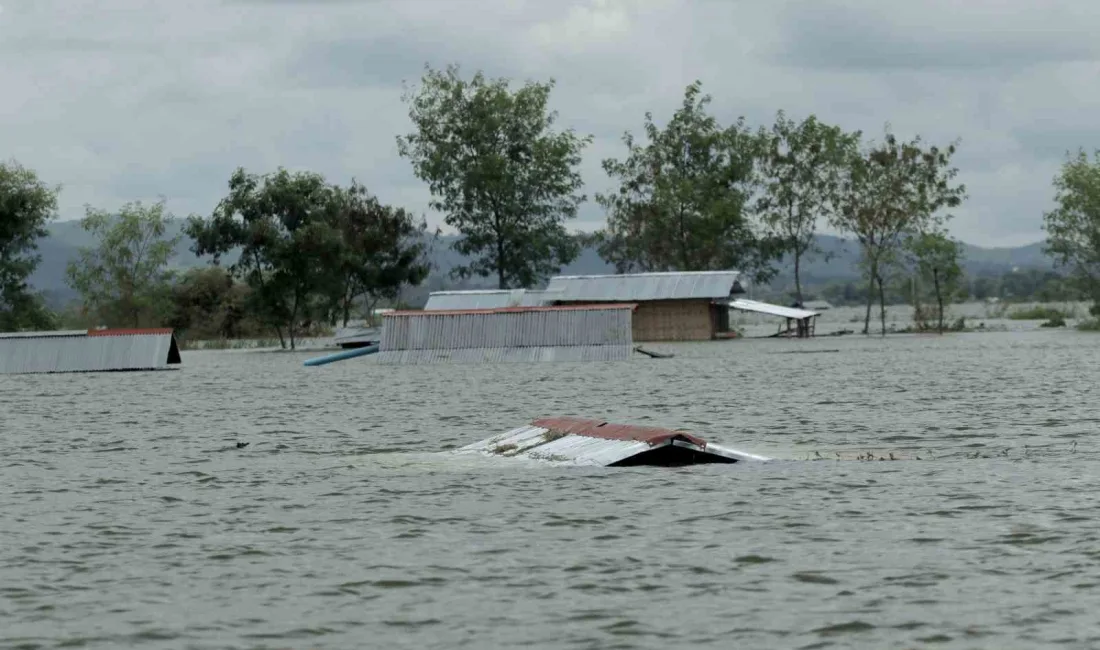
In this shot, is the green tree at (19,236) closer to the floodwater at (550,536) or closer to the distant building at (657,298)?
the distant building at (657,298)

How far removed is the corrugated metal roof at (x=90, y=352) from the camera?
61406 millimetres

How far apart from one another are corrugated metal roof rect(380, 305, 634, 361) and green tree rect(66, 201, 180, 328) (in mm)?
36191

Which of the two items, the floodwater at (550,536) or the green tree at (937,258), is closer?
the floodwater at (550,536)

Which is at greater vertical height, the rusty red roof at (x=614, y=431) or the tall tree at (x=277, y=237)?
the tall tree at (x=277, y=237)

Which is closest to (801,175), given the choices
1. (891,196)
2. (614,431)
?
(891,196)

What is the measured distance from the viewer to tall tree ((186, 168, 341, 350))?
88.3m

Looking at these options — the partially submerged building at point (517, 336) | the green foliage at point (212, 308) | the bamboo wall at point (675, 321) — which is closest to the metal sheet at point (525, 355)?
the partially submerged building at point (517, 336)

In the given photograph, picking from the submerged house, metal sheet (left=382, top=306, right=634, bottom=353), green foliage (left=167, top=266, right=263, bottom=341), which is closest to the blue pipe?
metal sheet (left=382, top=306, right=634, bottom=353)

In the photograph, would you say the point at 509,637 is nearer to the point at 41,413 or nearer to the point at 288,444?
the point at 288,444

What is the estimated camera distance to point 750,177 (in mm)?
106188

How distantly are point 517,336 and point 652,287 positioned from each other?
28.2 metres

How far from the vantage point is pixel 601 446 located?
21359mm

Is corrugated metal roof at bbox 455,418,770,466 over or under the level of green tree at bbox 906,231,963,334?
under

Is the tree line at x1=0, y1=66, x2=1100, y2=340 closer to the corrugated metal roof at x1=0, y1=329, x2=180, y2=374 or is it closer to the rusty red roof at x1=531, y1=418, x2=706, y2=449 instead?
the corrugated metal roof at x1=0, y1=329, x2=180, y2=374
